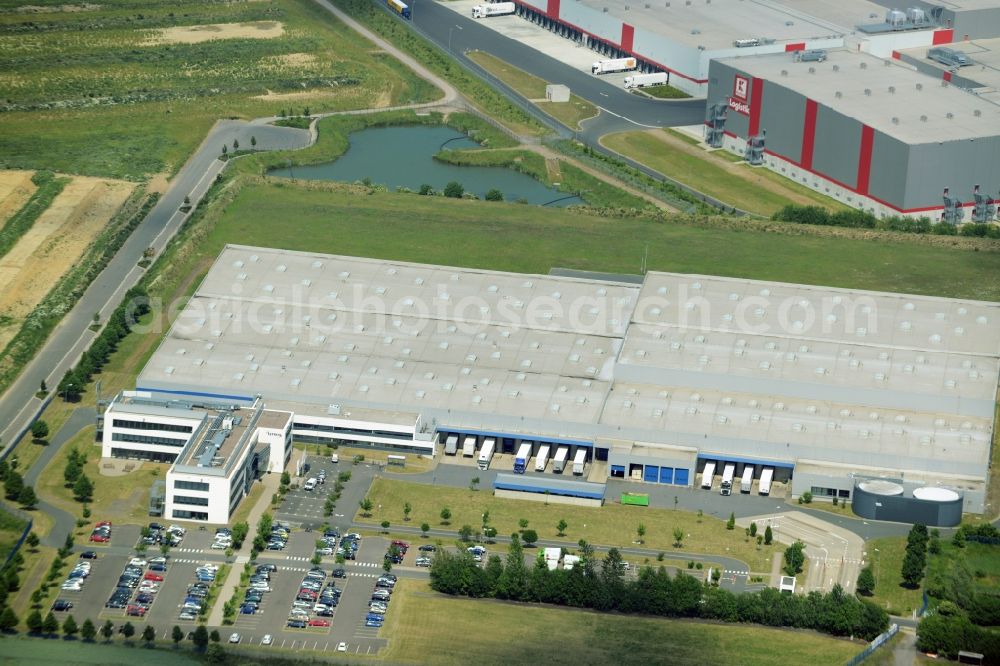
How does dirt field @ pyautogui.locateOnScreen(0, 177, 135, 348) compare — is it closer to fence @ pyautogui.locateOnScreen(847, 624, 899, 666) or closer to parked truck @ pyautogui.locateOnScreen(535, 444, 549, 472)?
parked truck @ pyautogui.locateOnScreen(535, 444, 549, 472)

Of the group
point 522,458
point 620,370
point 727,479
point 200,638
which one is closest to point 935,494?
point 727,479

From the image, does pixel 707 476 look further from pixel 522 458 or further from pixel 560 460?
pixel 522 458

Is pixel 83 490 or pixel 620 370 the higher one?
pixel 620 370

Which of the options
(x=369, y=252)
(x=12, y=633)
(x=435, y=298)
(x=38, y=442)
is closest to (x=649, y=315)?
(x=435, y=298)

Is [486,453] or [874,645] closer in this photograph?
[874,645]

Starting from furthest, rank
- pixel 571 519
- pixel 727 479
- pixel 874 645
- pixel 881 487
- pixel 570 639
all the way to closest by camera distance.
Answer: pixel 727 479 < pixel 881 487 < pixel 571 519 < pixel 570 639 < pixel 874 645

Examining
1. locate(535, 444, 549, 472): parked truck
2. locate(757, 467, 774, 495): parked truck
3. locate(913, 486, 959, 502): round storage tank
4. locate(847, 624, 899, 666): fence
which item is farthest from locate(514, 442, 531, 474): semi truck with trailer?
locate(847, 624, 899, 666): fence
